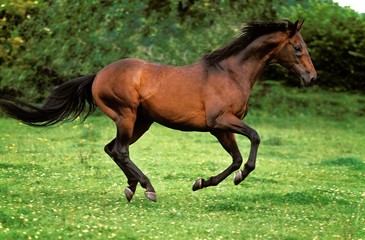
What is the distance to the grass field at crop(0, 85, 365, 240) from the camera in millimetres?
9516

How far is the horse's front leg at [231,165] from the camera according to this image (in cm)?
1113

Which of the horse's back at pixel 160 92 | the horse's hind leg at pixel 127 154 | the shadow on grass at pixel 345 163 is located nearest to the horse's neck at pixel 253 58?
the horse's back at pixel 160 92

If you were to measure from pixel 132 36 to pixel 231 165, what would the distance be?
1656 centimetres

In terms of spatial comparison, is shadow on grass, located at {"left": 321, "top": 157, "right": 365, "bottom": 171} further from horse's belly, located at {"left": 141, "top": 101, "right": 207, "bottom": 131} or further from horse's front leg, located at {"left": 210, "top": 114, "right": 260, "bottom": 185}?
horse's belly, located at {"left": 141, "top": 101, "right": 207, "bottom": 131}

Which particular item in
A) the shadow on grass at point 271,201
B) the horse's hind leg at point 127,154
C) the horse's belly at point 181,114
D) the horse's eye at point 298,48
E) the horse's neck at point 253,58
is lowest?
the shadow on grass at point 271,201

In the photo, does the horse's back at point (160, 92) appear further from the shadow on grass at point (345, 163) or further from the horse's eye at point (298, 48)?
the shadow on grass at point (345, 163)

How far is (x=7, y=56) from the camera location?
26562 millimetres

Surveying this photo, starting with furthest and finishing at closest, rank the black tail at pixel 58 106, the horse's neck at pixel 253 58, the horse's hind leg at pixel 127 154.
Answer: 1. the black tail at pixel 58 106
2. the horse's neck at pixel 253 58
3. the horse's hind leg at pixel 127 154

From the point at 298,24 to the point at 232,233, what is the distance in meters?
3.43

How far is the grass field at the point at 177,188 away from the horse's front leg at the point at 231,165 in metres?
0.28

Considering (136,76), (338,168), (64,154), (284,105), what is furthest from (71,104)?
(284,105)

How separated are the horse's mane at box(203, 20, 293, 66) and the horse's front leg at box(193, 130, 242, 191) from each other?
1.00 meters

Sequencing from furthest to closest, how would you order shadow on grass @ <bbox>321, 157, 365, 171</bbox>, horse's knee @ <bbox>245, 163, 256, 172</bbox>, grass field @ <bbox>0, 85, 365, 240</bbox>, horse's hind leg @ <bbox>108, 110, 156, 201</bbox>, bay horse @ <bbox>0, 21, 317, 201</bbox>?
shadow on grass @ <bbox>321, 157, 365, 171</bbox> → horse's hind leg @ <bbox>108, 110, 156, 201</bbox> → bay horse @ <bbox>0, 21, 317, 201</bbox> → horse's knee @ <bbox>245, 163, 256, 172</bbox> → grass field @ <bbox>0, 85, 365, 240</bbox>

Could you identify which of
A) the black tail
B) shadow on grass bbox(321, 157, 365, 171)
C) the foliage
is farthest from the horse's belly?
the foliage
